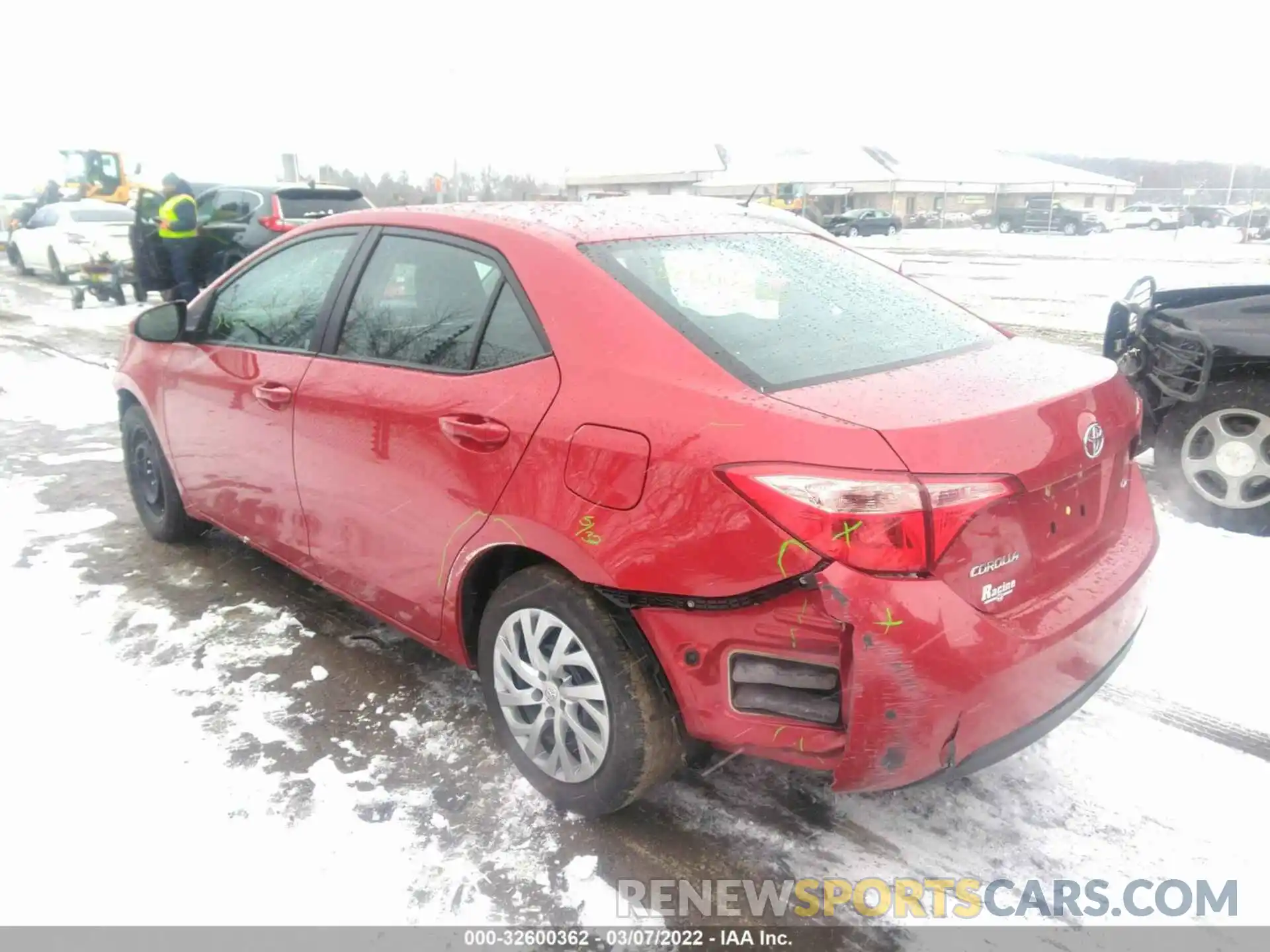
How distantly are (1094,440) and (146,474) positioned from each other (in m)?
4.39

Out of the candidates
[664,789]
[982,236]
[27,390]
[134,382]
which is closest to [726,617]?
[664,789]

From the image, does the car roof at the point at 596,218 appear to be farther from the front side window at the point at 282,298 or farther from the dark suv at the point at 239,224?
the dark suv at the point at 239,224

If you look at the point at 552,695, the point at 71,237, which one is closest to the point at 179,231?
the point at 71,237

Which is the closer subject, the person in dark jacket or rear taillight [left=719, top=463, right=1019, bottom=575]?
rear taillight [left=719, top=463, right=1019, bottom=575]

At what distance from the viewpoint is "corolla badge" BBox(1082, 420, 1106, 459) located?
230cm

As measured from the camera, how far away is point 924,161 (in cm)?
6594

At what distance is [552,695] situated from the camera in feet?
8.35

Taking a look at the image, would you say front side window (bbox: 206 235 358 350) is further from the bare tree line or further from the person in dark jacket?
the bare tree line

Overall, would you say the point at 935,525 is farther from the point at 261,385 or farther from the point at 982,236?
the point at 982,236

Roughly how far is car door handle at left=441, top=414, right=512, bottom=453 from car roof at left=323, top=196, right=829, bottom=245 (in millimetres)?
588

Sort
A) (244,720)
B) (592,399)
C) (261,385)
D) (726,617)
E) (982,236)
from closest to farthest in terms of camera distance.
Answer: (726,617) → (592,399) → (244,720) → (261,385) → (982,236)

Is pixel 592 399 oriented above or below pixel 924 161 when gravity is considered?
below

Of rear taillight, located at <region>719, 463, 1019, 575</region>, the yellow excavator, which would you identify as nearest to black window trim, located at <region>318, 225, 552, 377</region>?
rear taillight, located at <region>719, 463, 1019, 575</region>

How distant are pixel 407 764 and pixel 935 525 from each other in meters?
1.85
